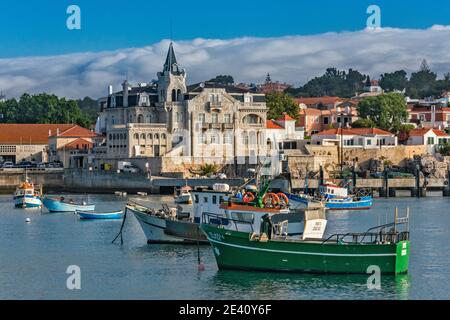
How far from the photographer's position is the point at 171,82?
124312mm

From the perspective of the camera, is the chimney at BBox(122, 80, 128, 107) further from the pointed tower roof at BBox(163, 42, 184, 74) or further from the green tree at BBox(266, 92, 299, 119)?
the green tree at BBox(266, 92, 299, 119)

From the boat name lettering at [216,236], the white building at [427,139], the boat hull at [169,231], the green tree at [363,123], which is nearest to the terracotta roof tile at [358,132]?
the white building at [427,139]

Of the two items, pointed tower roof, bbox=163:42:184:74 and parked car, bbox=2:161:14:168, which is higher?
pointed tower roof, bbox=163:42:184:74

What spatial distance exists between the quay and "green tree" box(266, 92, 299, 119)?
111ft

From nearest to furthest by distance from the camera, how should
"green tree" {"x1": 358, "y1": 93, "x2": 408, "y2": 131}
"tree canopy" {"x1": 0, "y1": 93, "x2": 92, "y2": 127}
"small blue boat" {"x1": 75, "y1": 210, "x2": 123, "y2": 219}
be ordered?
"small blue boat" {"x1": 75, "y1": 210, "x2": 123, "y2": 219}
"green tree" {"x1": 358, "y1": 93, "x2": 408, "y2": 131}
"tree canopy" {"x1": 0, "y1": 93, "x2": 92, "y2": 127}

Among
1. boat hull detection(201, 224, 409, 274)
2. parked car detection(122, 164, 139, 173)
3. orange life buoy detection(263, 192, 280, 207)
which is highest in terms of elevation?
parked car detection(122, 164, 139, 173)

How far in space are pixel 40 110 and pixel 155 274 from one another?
138190 mm

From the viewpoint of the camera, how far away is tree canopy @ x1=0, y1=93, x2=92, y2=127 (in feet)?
577

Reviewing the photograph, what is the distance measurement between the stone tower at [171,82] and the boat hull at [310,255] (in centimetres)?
7950

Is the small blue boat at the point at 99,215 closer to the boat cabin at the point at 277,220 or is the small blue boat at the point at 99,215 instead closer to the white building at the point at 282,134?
the boat cabin at the point at 277,220

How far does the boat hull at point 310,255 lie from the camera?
142ft

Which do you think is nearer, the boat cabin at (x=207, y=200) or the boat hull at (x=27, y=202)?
the boat cabin at (x=207, y=200)

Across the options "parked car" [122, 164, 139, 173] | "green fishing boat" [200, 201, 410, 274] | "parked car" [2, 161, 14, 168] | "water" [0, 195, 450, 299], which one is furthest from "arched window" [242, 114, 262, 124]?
"green fishing boat" [200, 201, 410, 274]
